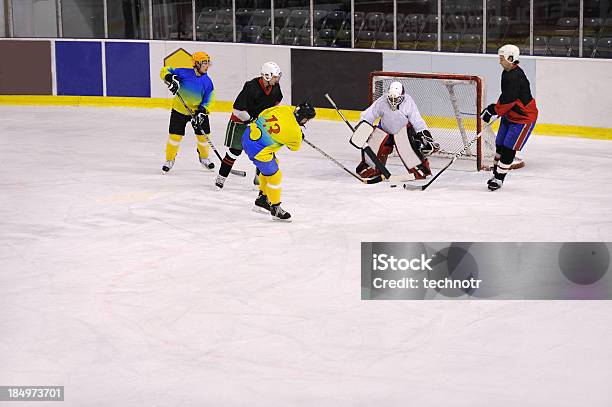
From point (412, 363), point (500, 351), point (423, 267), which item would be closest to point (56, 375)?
point (412, 363)

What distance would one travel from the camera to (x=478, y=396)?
4914 mm

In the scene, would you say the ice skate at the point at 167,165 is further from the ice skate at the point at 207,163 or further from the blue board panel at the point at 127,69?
the blue board panel at the point at 127,69

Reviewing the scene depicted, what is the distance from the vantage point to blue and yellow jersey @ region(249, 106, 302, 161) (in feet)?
26.3

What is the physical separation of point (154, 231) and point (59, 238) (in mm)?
629

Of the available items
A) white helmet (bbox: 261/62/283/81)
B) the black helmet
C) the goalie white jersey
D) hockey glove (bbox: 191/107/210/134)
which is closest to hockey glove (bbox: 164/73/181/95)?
hockey glove (bbox: 191/107/210/134)

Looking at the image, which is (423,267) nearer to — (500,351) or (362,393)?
(500,351)

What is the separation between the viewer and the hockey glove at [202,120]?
9992mm

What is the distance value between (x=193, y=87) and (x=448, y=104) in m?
2.50

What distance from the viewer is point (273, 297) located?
21.2 ft

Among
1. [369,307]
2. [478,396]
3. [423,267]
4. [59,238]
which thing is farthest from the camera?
[59,238]

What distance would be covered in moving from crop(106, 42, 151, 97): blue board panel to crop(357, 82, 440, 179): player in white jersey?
18.7 feet

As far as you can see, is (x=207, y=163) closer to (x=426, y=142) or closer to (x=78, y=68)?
(x=426, y=142)

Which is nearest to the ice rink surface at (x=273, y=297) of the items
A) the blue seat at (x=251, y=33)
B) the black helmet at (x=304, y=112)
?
the black helmet at (x=304, y=112)

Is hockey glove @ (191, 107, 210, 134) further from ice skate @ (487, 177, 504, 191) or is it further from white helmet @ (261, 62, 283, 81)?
ice skate @ (487, 177, 504, 191)
